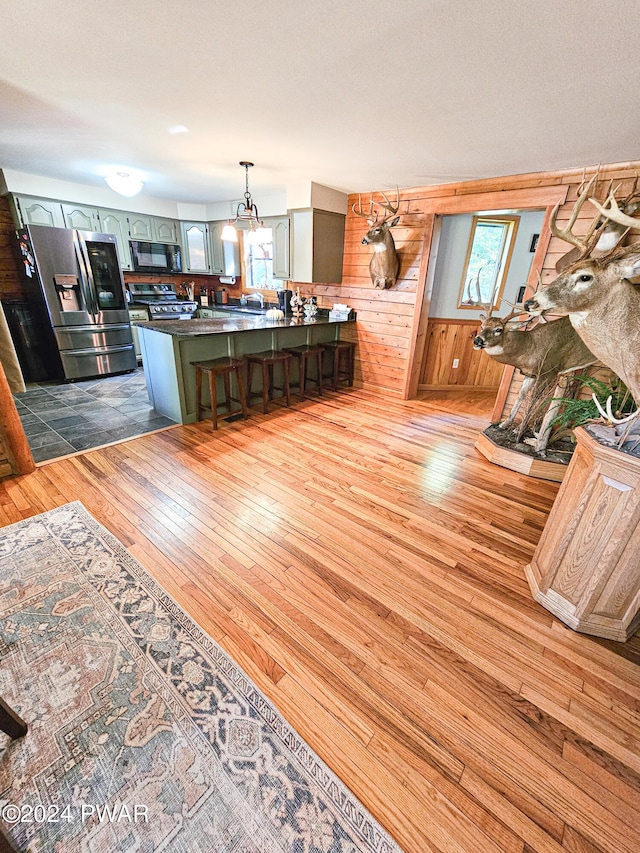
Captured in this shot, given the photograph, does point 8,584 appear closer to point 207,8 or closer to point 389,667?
point 389,667

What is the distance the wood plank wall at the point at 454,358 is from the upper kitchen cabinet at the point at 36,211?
5404 millimetres

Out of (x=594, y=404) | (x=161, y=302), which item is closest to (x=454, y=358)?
(x=594, y=404)

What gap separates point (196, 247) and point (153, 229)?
75 cm

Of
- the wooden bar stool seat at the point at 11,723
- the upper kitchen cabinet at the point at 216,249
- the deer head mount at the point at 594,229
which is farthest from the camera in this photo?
the upper kitchen cabinet at the point at 216,249

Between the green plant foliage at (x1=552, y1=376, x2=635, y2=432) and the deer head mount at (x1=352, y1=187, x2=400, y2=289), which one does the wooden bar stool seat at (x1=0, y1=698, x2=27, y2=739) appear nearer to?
the green plant foliage at (x1=552, y1=376, x2=635, y2=432)

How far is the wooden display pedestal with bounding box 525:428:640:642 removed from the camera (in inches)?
60.1

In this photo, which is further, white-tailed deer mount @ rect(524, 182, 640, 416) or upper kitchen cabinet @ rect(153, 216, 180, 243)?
upper kitchen cabinet @ rect(153, 216, 180, 243)

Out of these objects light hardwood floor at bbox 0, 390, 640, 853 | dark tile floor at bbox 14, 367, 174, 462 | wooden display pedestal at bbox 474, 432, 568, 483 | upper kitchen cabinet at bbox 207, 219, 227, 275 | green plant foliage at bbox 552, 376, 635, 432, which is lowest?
dark tile floor at bbox 14, 367, 174, 462

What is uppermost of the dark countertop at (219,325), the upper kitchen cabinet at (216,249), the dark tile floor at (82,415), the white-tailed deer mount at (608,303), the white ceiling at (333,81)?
the white ceiling at (333,81)

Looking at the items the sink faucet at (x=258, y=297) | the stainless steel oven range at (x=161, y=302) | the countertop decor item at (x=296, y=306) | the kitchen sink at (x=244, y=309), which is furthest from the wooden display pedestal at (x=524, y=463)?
the stainless steel oven range at (x=161, y=302)

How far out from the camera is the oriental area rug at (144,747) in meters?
1.02

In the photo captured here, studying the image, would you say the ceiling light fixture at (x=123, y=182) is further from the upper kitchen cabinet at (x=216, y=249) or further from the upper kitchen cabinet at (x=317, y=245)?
the upper kitchen cabinet at (x=216, y=249)

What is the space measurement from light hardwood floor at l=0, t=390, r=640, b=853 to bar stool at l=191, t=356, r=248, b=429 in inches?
23.6

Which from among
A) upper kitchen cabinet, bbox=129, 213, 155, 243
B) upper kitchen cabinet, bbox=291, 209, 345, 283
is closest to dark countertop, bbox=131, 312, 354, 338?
upper kitchen cabinet, bbox=291, 209, 345, 283
